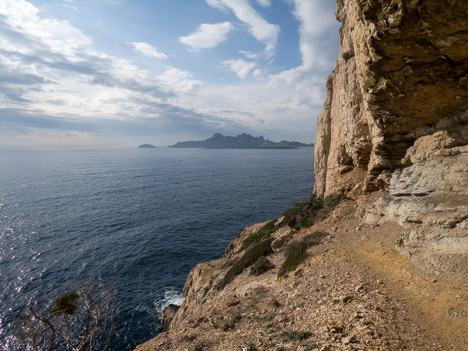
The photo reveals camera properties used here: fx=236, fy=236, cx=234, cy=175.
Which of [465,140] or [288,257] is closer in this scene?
[465,140]

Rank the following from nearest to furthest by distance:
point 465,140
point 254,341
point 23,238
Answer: point 254,341 → point 465,140 → point 23,238

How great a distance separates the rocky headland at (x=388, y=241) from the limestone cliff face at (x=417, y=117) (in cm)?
6

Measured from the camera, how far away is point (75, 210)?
5622 cm

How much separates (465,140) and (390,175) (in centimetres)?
644

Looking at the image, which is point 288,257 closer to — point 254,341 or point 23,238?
point 254,341

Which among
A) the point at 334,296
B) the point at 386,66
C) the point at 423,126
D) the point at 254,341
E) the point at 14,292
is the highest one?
the point at 386,66

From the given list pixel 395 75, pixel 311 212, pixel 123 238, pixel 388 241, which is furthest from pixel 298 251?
pixel 123 238

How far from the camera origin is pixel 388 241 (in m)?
15.2

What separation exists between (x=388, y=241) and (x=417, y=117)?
873 cm

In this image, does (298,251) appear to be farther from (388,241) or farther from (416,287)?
(416,287)

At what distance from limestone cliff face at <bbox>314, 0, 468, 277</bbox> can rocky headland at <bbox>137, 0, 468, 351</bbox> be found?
60mm

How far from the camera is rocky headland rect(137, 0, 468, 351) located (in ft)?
29.8

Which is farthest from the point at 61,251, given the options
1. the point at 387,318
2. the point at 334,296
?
the point at 387,318

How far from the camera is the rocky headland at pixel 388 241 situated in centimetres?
909
